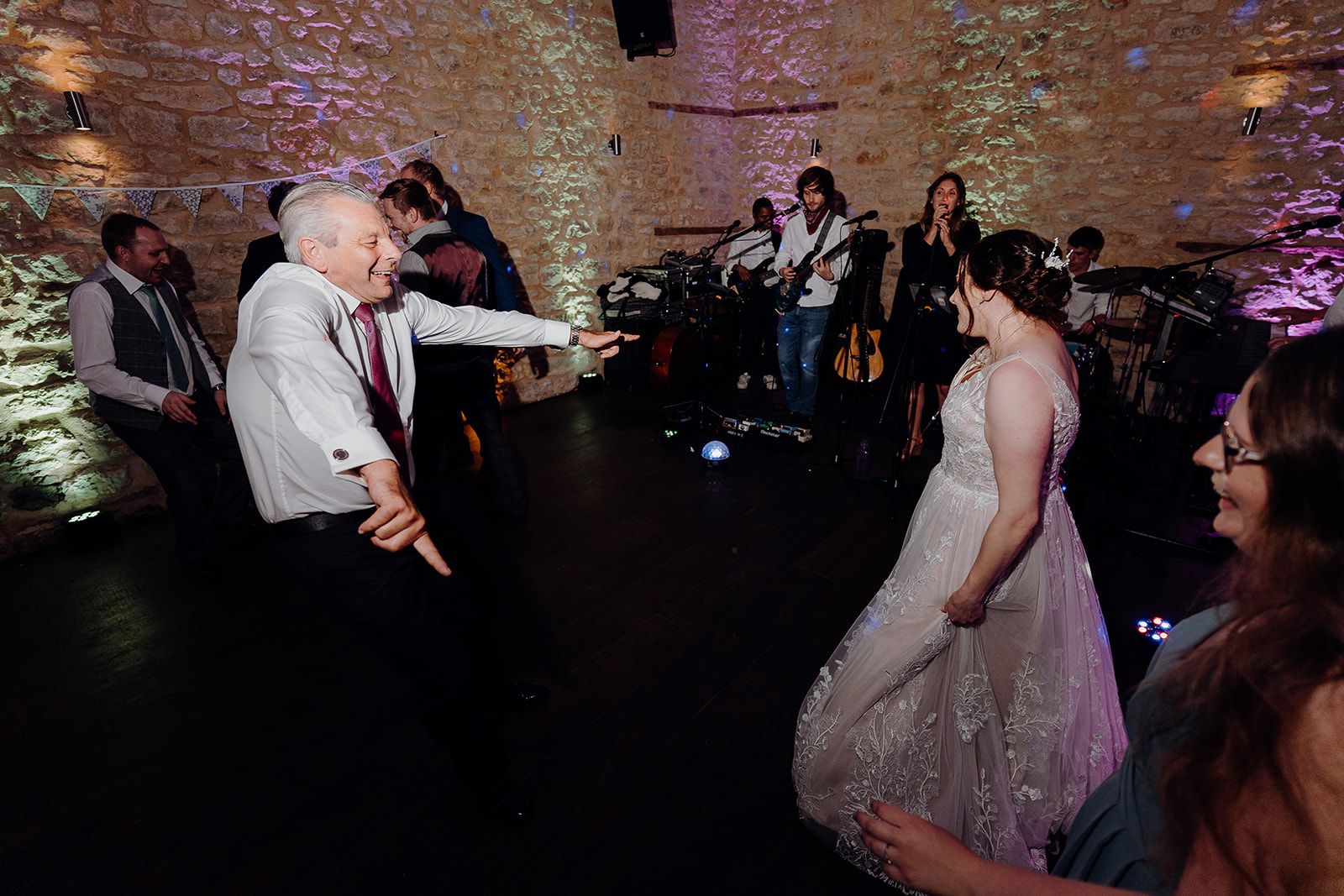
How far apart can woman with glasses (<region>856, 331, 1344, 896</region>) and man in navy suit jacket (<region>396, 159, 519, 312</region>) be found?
3.51m

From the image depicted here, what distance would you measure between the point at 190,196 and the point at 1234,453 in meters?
4.97

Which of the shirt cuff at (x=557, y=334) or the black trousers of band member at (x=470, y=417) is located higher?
the shirt cuff at (x=557, y=334)

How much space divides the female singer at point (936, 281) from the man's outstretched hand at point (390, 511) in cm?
326

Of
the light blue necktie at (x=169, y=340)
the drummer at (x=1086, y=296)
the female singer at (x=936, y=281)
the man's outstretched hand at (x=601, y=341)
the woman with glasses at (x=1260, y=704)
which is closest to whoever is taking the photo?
the woman with glasses at (x=1260, y=704)

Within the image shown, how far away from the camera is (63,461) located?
11.7ft

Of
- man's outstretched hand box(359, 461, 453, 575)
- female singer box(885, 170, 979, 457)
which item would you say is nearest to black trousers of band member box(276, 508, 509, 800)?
man's outstretched hand box(359, 461, 453, 575)

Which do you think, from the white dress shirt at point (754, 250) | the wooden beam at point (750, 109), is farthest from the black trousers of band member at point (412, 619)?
the wooden beam at point (750, 109)

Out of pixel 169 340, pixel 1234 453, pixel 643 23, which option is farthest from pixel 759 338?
pixel 1234 453

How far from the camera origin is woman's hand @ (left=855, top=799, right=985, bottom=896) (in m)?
0.79

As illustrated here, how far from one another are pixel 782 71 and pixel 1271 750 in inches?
298

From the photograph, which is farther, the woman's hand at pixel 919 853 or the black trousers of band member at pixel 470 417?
the black trousers of band member at pixel 470 417

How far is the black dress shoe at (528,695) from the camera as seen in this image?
7.64 ft

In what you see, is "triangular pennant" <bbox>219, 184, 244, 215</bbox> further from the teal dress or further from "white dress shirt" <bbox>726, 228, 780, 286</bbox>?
the teal dress

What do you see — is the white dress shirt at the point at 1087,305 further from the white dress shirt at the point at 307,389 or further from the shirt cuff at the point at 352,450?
the shirt cuff at the point at 352,450
